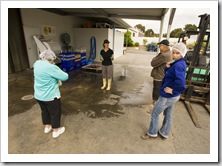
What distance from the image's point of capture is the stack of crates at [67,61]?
567cm

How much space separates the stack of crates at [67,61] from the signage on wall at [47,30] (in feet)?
6.51

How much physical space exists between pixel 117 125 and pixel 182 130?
118 cm

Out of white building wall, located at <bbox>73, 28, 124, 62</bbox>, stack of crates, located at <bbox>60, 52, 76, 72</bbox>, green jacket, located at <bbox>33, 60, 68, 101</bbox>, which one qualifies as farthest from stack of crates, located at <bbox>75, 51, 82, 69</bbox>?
green jacket, located at <bbox>33, 60, 68, 101</bbox>

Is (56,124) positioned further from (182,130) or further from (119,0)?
(182,130)

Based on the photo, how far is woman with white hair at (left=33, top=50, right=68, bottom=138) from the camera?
1.64 meters

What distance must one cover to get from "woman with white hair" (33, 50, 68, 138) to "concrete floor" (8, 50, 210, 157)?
0.35 meters

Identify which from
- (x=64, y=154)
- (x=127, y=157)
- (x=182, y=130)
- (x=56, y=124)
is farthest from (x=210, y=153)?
(x=56, y=124)

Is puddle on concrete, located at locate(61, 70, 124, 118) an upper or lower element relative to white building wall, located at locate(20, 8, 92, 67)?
lower

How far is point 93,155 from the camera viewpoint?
1.77 m

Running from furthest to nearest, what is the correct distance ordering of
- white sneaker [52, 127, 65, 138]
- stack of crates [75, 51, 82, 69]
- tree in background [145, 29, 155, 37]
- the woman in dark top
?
tree in background [145, 29, 155, 37], stack of crates [75, 51, 82, 69], the woman in dark top, white sneaker [52, 127, 65, 138]

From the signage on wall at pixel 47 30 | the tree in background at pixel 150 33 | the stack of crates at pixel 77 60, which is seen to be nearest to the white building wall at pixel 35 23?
the signage on wall at pixel 47 30

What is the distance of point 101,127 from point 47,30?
6470 mm

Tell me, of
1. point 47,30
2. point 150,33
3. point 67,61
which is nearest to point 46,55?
point 67,61

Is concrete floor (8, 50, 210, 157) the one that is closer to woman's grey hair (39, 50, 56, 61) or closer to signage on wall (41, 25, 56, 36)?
woman's grey hair (39, 50, 56, 61)
